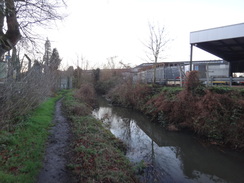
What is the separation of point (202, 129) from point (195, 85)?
8.80 feet

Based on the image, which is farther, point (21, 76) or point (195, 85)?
point (195, 85)

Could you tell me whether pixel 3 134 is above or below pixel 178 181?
above

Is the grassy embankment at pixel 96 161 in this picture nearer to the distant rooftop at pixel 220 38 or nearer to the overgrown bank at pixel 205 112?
the overgrown bank at pixel 205 112

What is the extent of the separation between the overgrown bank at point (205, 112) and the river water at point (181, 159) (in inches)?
23.2

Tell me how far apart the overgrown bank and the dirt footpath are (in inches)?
231

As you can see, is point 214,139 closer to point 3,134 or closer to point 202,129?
point 202,129

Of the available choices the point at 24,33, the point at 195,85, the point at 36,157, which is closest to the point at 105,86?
the point at 195,85

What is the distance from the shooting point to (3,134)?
5.23 meters

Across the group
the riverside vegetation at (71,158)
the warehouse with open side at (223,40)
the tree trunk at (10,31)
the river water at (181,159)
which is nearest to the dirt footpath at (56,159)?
the riverside vegetation at (71,158)

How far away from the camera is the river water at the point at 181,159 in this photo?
524cm

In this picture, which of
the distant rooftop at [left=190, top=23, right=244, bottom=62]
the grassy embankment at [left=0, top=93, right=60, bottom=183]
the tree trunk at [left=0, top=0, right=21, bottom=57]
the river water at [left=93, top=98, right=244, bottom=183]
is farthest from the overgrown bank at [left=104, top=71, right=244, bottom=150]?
the tree trunk at [left=0, top=0, right=21, bottom=57]

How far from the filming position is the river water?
206 inches

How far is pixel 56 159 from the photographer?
4.81 m

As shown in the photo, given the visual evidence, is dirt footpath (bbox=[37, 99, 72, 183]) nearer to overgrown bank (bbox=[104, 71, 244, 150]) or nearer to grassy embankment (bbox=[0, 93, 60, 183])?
grassy embankment (bbox=[0, 93, 60, 183])
